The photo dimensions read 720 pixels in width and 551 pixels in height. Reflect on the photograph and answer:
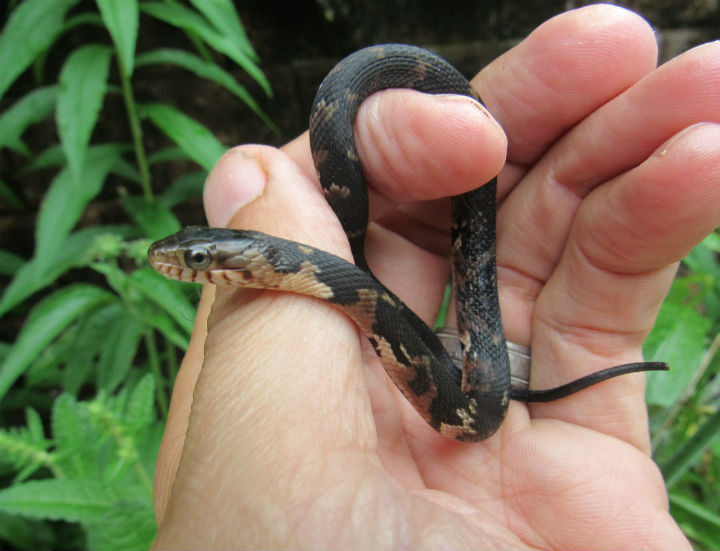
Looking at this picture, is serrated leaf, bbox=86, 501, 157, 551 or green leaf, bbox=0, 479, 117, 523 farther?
green leaf, bbox=0, 479, 117, 523

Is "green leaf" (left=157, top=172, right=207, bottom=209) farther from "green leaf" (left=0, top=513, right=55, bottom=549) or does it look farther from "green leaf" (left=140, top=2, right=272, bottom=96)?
"green leaf" (left=0, top=513, right=55, bottom=549)

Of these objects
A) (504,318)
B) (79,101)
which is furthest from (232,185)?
(504,318)

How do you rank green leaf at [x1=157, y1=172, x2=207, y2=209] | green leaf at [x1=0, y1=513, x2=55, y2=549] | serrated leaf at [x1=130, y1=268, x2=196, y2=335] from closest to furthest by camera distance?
serrated leaf at [x1=130, y1=268, x2=196, y2=335], green leaf at [x1=0, y1=513, x2=55, y2=549], green leaf at [x1=157, y1=172, x2=207, y2=209]

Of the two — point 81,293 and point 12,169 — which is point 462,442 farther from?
point 12,169

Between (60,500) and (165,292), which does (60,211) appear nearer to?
(165,292)

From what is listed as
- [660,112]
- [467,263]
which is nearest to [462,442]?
[467,263]

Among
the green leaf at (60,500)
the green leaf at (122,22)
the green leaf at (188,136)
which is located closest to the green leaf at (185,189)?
the green leaf at (188,136)

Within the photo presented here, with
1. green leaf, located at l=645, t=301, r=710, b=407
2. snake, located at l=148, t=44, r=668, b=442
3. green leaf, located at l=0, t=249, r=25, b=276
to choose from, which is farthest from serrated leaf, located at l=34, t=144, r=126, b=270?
green leaf, located at l=645, t=301, r=710, b=407

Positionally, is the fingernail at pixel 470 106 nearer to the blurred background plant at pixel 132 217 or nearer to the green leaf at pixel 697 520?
the blurred background plant at pixel 132 217
